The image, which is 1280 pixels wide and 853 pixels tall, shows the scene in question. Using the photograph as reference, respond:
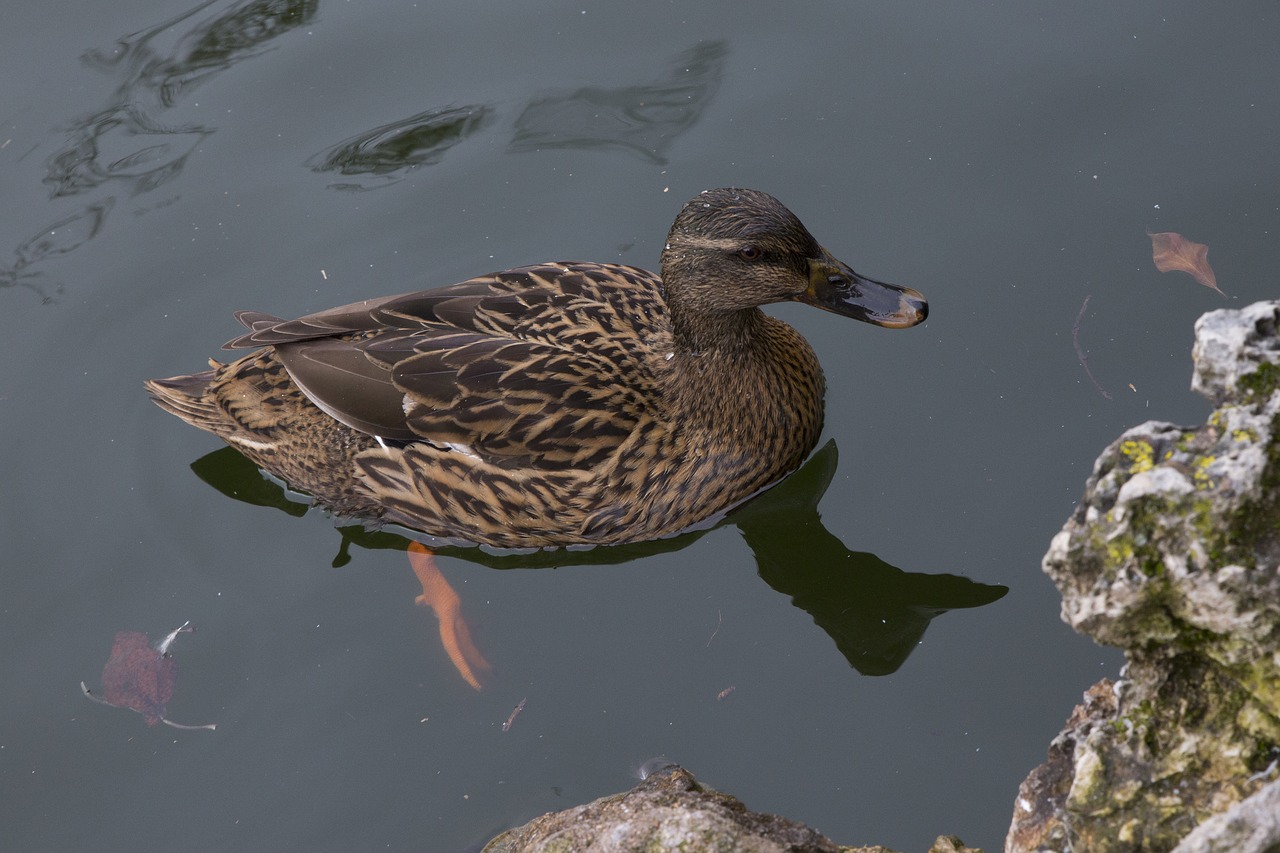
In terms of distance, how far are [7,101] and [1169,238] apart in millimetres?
6613

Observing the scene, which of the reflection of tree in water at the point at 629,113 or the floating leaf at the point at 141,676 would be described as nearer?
the floating leaf at the point at 141,676

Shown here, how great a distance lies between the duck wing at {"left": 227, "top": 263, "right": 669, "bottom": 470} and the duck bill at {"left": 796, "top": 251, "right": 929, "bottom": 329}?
2.53 feet

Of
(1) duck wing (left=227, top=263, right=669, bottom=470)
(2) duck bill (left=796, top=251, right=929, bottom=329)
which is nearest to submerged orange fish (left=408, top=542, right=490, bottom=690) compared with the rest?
(1) duck wing (left=227, top=263, right=669, bottom=470)

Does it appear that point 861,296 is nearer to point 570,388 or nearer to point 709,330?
point 709,330

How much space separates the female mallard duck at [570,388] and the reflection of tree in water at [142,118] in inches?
72.6

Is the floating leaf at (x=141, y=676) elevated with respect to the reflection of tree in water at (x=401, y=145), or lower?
lower

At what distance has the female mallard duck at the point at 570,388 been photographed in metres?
5.21

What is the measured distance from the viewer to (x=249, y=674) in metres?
5.32

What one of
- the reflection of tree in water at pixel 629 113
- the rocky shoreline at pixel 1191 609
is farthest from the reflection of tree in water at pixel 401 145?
the rocky shoreline at pixel 1191 609

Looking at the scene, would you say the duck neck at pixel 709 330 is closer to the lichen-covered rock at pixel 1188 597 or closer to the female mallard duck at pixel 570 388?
the female mallard duck at pixel 570 388

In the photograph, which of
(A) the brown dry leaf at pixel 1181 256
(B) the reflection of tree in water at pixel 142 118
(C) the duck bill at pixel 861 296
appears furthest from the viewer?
(B) the reflection of tree in water at pixel 142 118

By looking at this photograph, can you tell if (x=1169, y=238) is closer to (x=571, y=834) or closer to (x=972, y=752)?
(x=972, y=752)

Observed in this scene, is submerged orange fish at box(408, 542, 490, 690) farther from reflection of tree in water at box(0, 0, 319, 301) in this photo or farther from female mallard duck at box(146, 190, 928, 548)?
reflection of tree in water at box(0, 0, 319, 301)

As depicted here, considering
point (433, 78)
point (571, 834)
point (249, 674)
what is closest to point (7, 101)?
point (433, 78)
